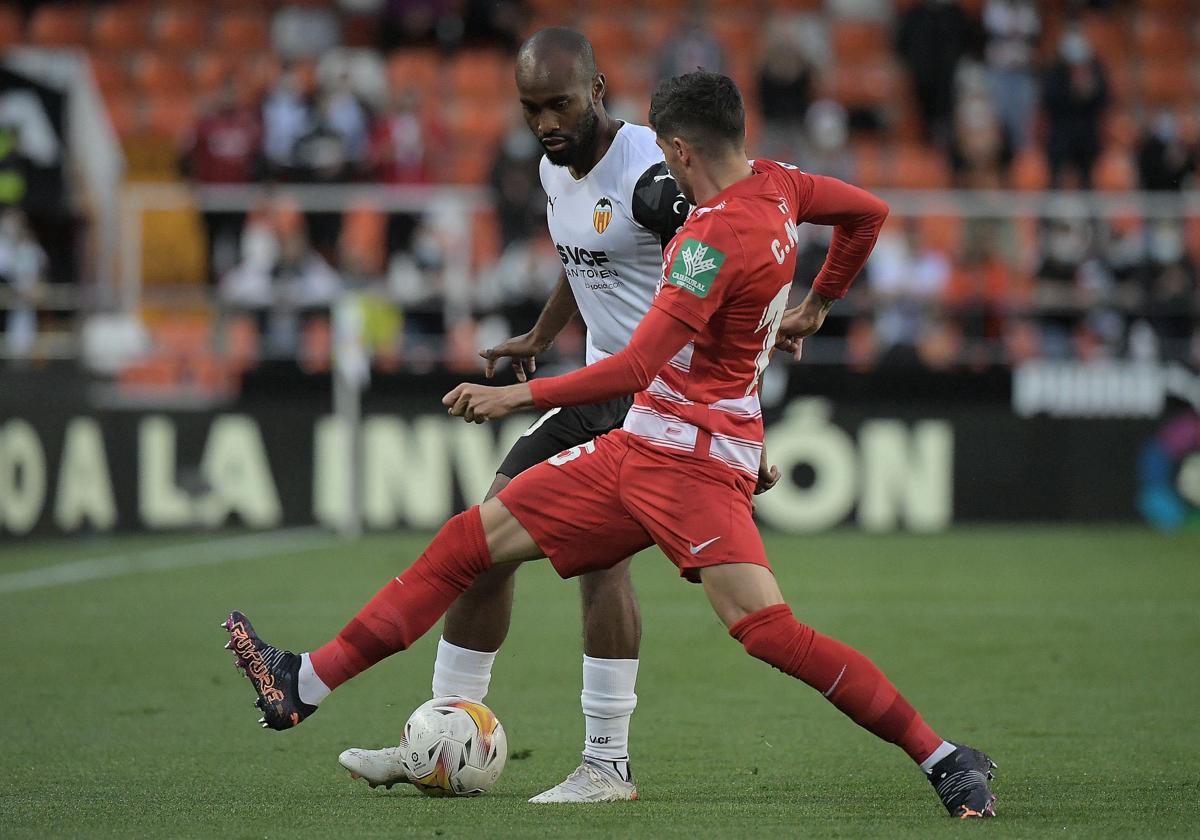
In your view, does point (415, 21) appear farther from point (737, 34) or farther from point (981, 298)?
point (981, 298)

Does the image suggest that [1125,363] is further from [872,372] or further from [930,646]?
[930,646]

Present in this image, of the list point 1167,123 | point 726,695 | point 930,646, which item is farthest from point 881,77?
point 726,695

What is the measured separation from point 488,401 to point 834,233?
1311mm

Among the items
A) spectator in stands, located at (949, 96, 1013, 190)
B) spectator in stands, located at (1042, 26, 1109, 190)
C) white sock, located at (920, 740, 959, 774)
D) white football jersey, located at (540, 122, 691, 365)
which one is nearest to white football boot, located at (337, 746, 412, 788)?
white football jersey, located at (540, 122, 691, 365)

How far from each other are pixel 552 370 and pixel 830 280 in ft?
26.6

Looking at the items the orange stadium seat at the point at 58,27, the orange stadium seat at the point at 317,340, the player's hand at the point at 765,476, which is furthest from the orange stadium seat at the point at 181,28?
the player's hand at the point at 765,476

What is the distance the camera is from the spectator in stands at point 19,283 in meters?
14.2

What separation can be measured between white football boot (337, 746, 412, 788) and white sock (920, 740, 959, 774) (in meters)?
1.49

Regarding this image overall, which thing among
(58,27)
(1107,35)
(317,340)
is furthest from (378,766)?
(58,27)

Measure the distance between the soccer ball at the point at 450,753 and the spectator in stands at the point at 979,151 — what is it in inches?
442

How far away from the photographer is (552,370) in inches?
535

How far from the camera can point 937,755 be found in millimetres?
4855

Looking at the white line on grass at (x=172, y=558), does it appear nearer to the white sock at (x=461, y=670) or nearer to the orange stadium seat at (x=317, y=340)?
the orange stadium seat at (x=317, y=340)

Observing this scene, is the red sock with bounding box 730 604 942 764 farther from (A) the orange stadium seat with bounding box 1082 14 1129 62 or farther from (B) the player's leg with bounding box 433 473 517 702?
(A) the orange stadium seat with bounding box 1082 14 1129 62
